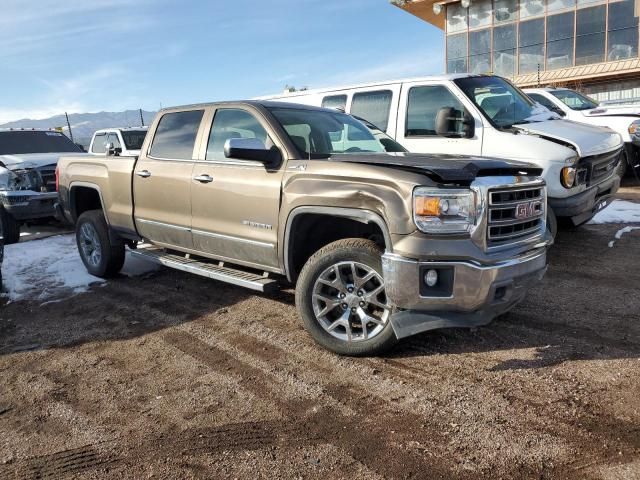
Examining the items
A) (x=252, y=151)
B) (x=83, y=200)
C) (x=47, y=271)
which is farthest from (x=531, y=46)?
(x=252, y=151)

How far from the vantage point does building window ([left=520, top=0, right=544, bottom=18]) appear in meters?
23.4

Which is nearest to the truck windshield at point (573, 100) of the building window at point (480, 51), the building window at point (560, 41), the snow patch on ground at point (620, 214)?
the snow patch on ground at point (620, 214)

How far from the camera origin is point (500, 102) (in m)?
6.94

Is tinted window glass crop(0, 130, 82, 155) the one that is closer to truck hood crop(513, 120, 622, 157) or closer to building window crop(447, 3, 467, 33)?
truck hood crop(513, 120, 622, 157)

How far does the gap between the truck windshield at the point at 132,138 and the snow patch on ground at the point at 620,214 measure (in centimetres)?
963

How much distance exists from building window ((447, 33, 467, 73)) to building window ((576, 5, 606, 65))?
5063 mm

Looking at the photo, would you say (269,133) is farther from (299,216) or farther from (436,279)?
(436,279)

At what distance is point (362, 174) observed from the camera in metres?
3.69

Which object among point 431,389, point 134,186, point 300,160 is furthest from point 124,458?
point 134,186

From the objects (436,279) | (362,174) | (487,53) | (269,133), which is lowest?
(436,279)

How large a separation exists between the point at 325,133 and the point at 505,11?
77.0ft

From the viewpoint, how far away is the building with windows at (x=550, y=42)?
72.2 ft

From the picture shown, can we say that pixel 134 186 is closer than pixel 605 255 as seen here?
Yes

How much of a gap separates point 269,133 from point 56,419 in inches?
104
